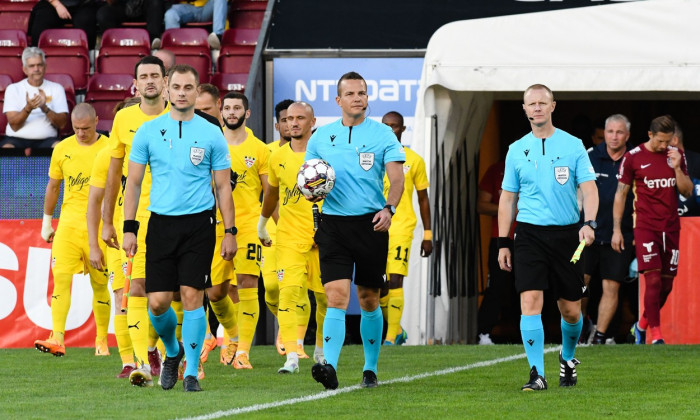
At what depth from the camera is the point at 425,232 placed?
1293cm

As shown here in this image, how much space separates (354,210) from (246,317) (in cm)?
283

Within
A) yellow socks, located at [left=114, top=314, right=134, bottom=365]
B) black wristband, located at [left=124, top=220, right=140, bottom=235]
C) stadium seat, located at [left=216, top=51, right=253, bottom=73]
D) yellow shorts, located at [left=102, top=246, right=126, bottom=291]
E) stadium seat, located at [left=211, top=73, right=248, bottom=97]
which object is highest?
stadium seat, located at [left=216, top=51, right=253, bottom=73]

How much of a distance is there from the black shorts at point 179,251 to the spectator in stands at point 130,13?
10.5 m

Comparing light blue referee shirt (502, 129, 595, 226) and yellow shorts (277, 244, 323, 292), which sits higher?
light blue referee shirt (502, 129, 595, 226)

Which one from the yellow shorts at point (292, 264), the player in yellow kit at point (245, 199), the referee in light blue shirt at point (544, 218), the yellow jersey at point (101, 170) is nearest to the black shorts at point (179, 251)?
the yellow jersey at point (101, 170)

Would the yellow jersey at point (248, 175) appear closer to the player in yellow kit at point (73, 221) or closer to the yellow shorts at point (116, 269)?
the yellow shorts at point (116, 269)

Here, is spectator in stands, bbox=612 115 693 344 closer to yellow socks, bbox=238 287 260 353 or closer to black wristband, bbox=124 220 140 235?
yellow socks, bbox=238 287 260 353

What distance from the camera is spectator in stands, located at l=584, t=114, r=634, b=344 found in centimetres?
1405

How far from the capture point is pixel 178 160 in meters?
8.64

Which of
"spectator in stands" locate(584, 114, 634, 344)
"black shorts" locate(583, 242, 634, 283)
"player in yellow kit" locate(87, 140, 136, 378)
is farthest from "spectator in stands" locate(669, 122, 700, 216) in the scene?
"player in yellow kit" locate(87, 140, 136, 378)

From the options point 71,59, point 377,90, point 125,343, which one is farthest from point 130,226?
point 71,59

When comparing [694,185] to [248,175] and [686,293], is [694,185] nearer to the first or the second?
[686,293]

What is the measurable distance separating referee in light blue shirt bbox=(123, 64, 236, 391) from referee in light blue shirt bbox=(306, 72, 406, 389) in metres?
0.67

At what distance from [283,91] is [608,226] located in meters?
3.91
